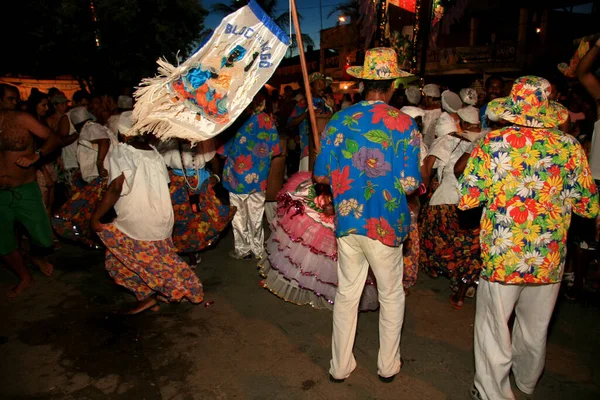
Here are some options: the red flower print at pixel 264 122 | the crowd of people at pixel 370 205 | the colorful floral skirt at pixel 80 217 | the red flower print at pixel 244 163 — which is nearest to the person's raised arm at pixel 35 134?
the crowd of people at pixel 370 205

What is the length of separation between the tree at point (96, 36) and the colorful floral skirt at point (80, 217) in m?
13.4

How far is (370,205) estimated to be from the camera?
2725 millimetres

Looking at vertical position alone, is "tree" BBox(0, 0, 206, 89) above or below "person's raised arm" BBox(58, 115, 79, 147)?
above

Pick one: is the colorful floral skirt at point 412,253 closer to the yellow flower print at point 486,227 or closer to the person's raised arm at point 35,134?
the yellow flower print at point 486,227

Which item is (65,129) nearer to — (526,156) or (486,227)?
(486,227)

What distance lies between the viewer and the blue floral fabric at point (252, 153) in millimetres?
5086

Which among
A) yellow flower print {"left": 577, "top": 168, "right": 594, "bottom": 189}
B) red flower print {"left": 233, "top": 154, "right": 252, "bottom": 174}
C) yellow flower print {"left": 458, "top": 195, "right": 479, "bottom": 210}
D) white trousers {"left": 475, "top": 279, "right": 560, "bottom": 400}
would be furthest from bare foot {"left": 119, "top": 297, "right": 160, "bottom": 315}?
yellow flower print {"left": 577, "top": 168, "right": 594, "bottom": 189}

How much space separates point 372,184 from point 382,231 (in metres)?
0.31

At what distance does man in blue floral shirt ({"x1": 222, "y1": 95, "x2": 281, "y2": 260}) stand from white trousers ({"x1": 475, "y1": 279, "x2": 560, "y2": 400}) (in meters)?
3.11

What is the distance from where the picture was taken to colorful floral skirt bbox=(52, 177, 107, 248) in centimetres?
544

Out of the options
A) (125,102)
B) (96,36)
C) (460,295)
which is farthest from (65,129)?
(96,36)

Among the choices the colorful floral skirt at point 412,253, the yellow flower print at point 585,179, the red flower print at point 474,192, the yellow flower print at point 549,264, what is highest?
the yellow flower print at point 585,179

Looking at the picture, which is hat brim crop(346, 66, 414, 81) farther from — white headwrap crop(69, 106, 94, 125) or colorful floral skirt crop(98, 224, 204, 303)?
white headwrap crop(69, 106, 94, 125)

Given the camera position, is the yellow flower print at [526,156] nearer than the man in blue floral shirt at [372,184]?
Yes
